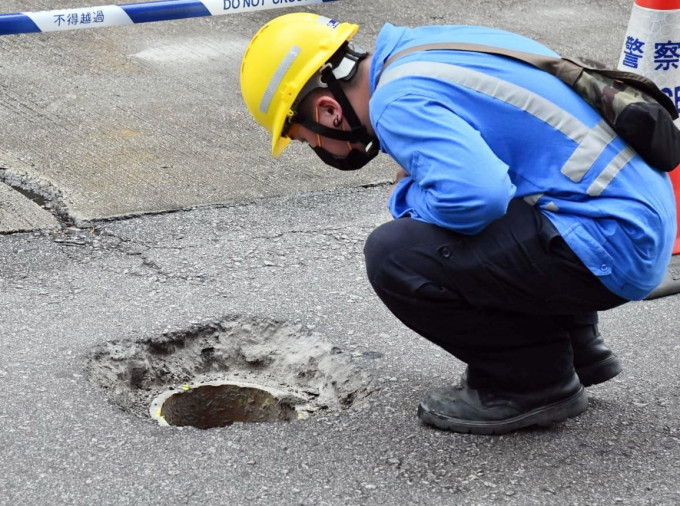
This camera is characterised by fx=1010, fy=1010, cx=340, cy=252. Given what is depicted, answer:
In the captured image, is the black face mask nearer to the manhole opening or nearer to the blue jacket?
the blue jacket

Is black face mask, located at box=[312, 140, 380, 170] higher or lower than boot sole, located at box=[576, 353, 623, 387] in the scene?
higher

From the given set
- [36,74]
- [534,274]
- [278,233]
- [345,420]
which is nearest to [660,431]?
[534,274]

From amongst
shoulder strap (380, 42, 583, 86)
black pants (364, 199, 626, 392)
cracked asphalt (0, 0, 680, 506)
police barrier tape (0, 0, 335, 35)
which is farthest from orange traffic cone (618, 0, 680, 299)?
police barrier tape (0, 0, 335, 35)

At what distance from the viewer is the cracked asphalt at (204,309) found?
265cm

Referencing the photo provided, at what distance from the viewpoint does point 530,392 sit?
2814mm

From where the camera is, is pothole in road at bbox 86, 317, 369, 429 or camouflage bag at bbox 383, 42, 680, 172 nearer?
camouflage bag at bbox 383, 42, 680, 172

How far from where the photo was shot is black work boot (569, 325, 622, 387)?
9.66 ft

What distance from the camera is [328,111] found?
271cm

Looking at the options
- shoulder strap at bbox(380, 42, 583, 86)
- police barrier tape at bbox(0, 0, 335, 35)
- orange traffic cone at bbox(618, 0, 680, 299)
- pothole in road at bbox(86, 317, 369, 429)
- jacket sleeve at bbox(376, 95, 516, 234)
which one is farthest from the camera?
police barrier tape at bbox(0, 0, 335, 35)

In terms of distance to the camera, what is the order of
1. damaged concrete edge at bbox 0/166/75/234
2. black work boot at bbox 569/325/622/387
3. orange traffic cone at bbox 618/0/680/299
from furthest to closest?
1. damaged concrete edge at bbox 0/166/75/234
2. orange traffic cone at bbox 618/0/680/299
3. black work boot at bbox 569/325/622/387

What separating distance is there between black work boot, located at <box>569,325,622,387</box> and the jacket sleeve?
2.18ft

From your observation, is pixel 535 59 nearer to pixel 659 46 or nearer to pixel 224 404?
pixel 224 404

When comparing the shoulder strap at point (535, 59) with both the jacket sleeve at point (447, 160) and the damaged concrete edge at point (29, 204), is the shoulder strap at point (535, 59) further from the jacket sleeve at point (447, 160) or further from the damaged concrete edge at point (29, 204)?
the damaged concrete edge at point (29, 204)

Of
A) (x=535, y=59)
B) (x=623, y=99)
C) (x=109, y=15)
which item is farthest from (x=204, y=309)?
(x=109, y=15)
